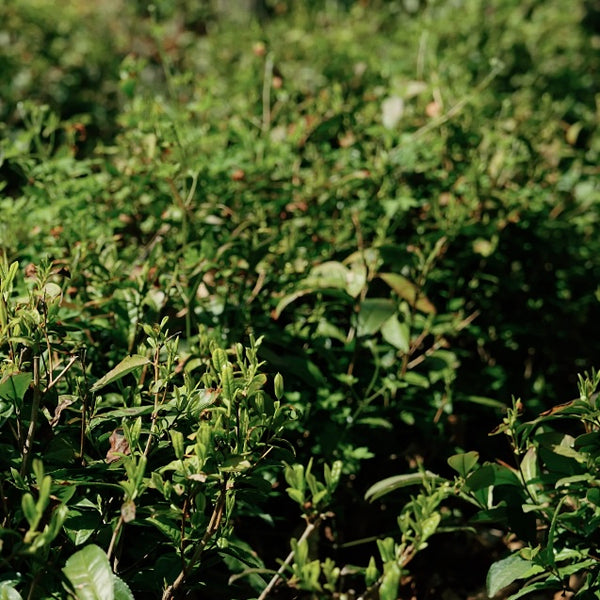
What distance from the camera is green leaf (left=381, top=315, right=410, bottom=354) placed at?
1804mm

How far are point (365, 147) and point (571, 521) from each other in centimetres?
165

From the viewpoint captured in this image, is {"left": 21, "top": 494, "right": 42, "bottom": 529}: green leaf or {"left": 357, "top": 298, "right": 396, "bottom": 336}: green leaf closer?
{"left": 21, "top": 494, "right": 42, "bottom": 529}: green leaf

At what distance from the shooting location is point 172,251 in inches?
76.3

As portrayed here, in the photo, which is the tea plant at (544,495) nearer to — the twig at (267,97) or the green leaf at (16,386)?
the green leaf at (16,386)

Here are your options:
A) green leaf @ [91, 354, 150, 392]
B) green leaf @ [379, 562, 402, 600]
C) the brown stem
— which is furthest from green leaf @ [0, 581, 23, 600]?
green leaf @ [379, 562, 402, 600]

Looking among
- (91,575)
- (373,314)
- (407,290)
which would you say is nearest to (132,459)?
(91,575)

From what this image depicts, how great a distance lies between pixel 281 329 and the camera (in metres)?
1.97

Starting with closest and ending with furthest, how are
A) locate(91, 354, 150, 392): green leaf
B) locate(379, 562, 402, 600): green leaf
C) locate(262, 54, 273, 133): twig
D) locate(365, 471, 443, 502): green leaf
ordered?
1. locate(379, 562, 402, 600): green leaf
2. locate(91, 354, 150, 392): green leaf
3. locate(365, 471, 443, 502): green leaf
4. locate(262, 54, 273, 133): twig

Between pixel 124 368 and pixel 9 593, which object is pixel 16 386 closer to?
pixel 124 368

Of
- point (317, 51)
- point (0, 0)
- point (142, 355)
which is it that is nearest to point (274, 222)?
point (142, 355)

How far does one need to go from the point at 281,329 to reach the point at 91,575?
39.4 inches

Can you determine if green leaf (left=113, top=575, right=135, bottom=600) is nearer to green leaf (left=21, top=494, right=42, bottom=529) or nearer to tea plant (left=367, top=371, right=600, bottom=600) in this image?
green leaf (left=21, top=494, right=42, bottom=529)

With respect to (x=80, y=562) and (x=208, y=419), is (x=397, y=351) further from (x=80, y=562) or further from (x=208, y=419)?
(x=80, y=562)

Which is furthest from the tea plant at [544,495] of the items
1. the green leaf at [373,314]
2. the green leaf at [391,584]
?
the green leaf at [373,314]
